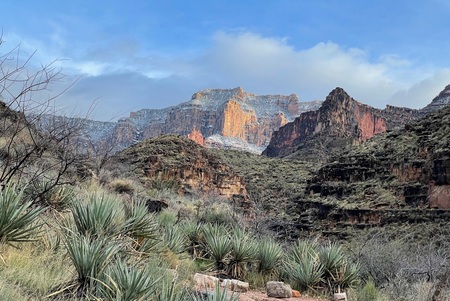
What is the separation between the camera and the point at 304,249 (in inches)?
374

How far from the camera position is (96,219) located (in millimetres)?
6336

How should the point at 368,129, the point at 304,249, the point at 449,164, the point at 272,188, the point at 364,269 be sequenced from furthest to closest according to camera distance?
1. the point at 368,129
2. the point at 272,188
3. the point at 449,164
4. the point at 364,269
5. the point at 304,249

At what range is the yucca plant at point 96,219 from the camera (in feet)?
20.5

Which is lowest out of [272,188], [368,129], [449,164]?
[272,188]

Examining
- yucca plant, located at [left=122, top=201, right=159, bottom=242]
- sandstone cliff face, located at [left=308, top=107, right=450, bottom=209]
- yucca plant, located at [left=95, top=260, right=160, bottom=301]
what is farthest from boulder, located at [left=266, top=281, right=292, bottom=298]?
sandstone cliff face, located at [left=308, top=107, right=450, bottom=209]

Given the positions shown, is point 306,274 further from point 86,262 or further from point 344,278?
point 86,262

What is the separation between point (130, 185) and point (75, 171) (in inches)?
174

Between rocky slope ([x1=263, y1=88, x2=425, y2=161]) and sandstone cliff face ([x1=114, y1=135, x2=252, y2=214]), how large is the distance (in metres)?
34.7

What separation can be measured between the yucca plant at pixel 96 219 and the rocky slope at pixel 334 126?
78.3m

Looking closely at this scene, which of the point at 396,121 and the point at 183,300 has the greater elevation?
the point at 396,121

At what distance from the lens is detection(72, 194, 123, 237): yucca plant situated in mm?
6234

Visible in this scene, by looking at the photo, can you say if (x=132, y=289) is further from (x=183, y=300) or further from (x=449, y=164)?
(x=449, y=164)

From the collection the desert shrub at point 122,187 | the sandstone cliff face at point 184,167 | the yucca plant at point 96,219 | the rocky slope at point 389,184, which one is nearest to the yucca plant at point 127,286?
the yucca plant at point 96,219

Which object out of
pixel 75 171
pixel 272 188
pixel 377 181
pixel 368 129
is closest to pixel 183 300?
pixel 75 171
